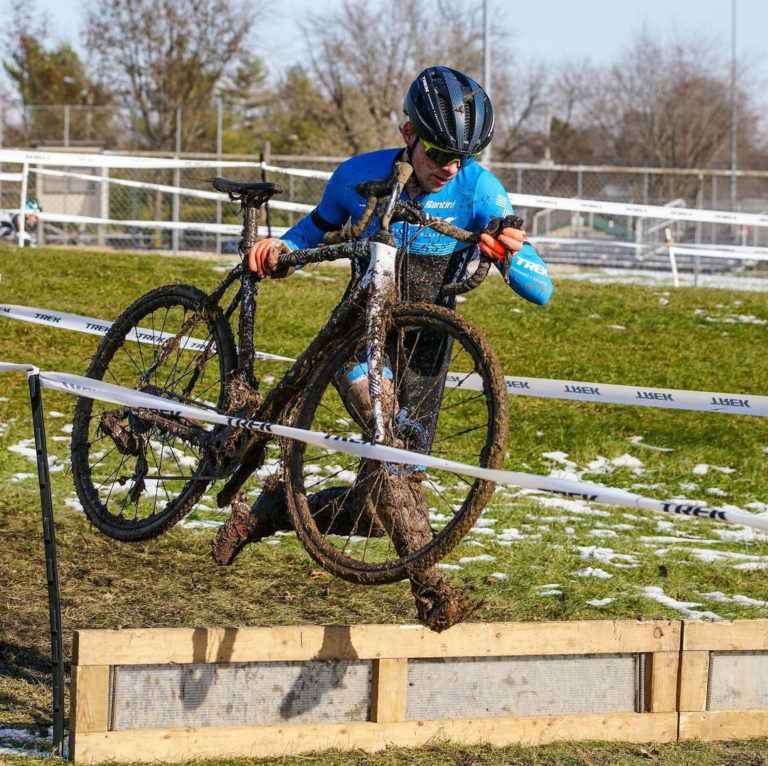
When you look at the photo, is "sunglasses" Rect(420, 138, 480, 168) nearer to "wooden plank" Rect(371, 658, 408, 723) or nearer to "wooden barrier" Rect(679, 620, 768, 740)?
"wooden plank" Rect(371, 658, 408, 723)

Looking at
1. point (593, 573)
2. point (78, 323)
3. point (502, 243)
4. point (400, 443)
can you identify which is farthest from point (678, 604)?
point (78, 323)

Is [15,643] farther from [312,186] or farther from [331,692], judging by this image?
→ [312,186]

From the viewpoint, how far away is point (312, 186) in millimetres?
23516

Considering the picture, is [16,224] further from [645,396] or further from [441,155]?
[441,155]

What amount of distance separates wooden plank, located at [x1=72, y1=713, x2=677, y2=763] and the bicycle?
25.2 inches

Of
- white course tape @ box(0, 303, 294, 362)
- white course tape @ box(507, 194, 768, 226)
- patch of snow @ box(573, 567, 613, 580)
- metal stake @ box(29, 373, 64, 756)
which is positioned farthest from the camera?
white course tape @ box(507, 194, 768, 226)

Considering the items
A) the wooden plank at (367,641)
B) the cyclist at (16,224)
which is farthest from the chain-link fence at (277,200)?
the wooden plank at (367,641)

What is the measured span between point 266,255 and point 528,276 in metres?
1.02

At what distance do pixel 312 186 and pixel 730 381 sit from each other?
13705 millimetres

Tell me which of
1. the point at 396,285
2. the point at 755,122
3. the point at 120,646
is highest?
the point at 755,122

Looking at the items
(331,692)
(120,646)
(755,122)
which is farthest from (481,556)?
(755,122)

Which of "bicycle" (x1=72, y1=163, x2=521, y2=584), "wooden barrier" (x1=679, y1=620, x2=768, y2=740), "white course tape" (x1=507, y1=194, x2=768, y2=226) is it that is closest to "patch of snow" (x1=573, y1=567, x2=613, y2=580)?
"wooden barrier" (x1=679, y1=620, x2=768, y2=740)

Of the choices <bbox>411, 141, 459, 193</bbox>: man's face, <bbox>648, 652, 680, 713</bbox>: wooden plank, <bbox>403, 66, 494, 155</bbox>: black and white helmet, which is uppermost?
<bbox>403, 66, 494, 155</bbox>: black and white helmet

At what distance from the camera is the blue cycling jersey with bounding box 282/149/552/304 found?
437cm
